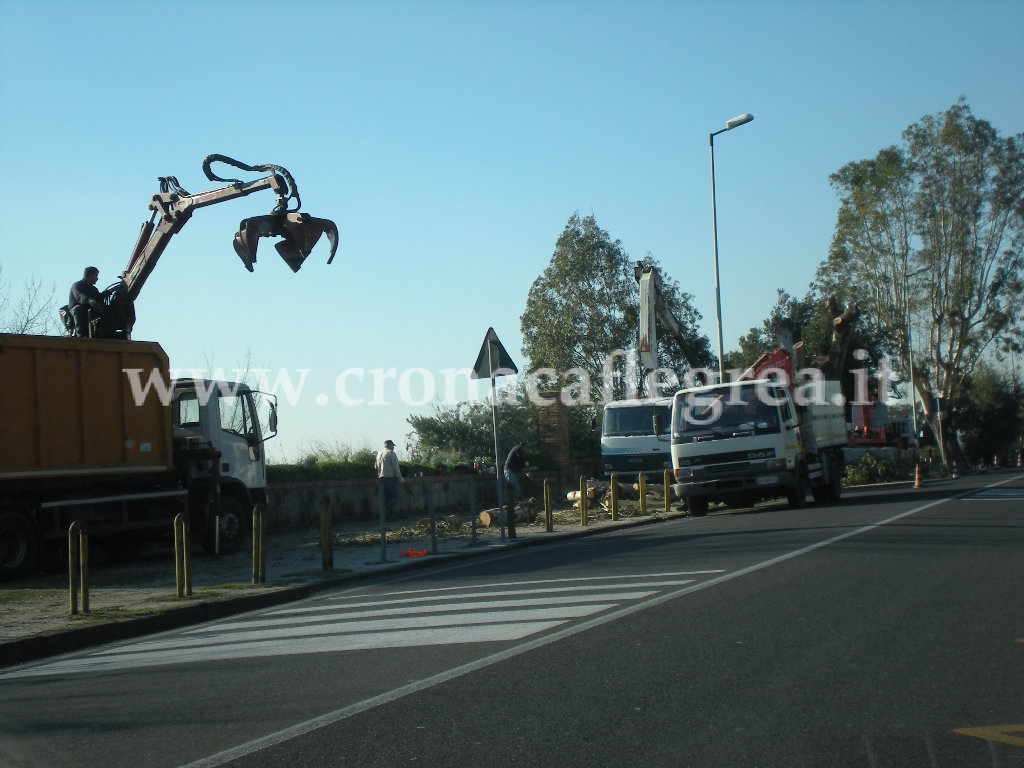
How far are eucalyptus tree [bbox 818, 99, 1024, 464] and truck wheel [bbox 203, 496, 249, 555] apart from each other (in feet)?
130

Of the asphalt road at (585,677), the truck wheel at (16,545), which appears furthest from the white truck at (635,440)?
the truck wheel at (16,545)

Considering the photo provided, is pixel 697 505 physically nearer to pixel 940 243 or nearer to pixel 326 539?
pixel 326 539

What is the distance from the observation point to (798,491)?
853 inches

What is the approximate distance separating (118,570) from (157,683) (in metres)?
9.25

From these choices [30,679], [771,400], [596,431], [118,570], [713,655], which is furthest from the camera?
[596,431]

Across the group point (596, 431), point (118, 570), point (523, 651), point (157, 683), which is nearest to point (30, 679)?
point (157, 683)

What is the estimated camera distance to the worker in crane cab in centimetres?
1647

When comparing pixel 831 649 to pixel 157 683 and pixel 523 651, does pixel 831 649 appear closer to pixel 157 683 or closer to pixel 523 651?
pixel 523 651

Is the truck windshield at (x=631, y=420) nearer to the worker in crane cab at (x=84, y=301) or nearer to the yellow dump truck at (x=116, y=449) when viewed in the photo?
the yellow dump truck at (x=116, y=449)

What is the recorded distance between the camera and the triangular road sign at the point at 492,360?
16844 millimetres

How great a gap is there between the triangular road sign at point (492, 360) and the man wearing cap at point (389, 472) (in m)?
6.63

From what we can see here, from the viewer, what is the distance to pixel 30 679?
26.0 ft

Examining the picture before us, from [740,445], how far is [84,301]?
12082mm

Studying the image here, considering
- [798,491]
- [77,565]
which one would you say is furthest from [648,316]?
[77,565]
